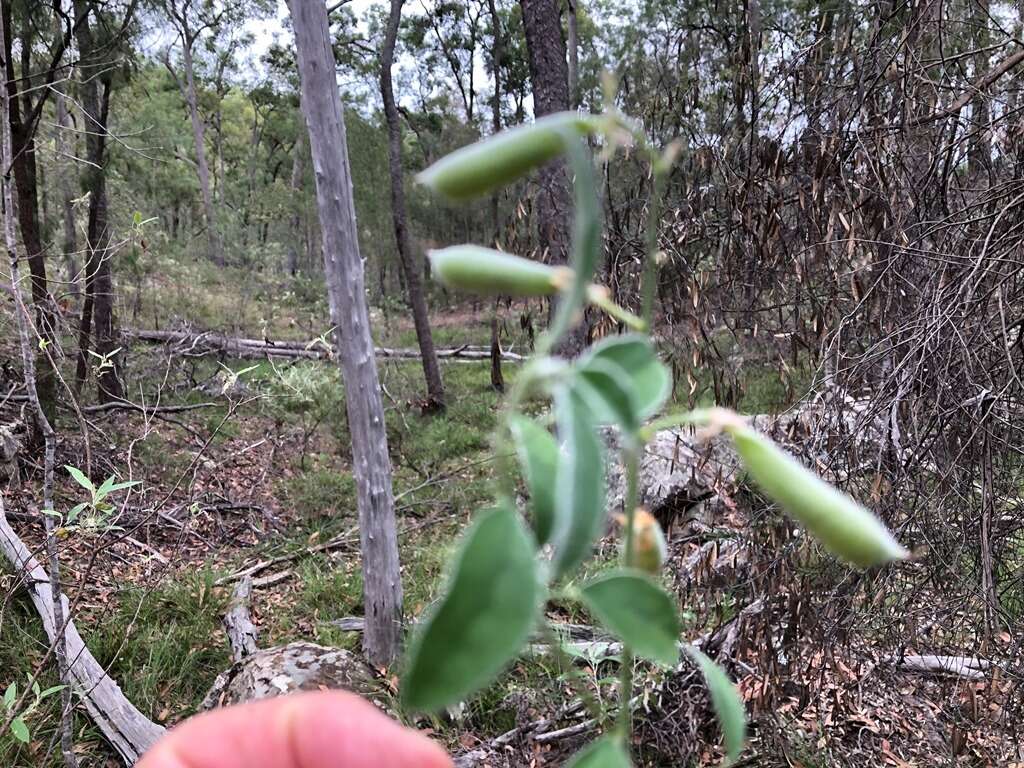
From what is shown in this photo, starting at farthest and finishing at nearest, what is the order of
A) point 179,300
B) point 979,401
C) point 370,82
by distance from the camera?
1. point 370,82
2. point 179,300
3. point 979,401

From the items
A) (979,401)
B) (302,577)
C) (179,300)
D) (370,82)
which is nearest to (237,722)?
(979,401)

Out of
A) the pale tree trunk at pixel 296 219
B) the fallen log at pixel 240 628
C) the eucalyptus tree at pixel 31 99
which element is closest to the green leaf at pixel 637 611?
the fallen log at pixel 240 628

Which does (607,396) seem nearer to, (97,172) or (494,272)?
(494,272)

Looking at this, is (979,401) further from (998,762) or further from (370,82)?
(370,82)

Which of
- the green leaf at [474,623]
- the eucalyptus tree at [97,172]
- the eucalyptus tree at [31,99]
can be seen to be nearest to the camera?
the green leaf at [474,623]

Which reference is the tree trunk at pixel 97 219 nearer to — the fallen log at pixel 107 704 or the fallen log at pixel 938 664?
the fallen log at pixel 107 704

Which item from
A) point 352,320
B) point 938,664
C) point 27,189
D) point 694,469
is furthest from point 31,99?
point 938,664

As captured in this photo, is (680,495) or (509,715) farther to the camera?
(680,495)

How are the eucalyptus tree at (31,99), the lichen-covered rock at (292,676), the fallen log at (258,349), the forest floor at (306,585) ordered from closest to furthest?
the forest floor at (306,585) < the lichen-covered rock at (292,676) < the eucalyptus tree at (31,99) < the fallen log at (258,349)
